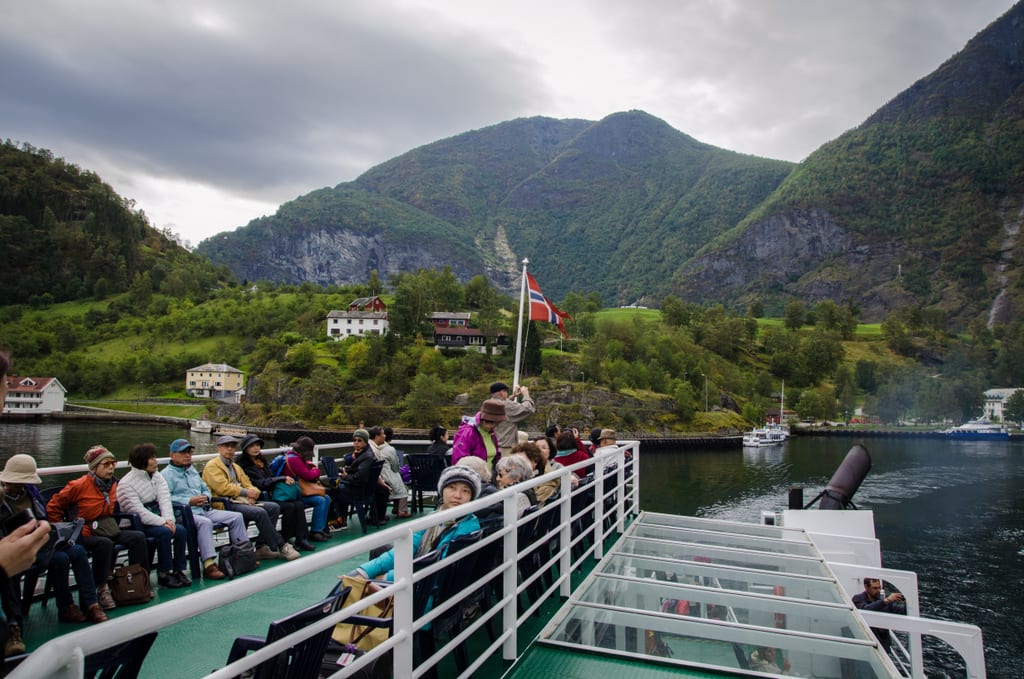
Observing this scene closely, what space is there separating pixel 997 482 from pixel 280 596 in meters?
54.8

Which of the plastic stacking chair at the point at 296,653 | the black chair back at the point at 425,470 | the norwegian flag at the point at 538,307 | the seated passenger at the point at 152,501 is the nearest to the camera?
the plastic stacking chair at the point at 296,653

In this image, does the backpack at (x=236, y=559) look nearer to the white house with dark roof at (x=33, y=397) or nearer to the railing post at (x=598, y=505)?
the railing post at (x=598, y=505)

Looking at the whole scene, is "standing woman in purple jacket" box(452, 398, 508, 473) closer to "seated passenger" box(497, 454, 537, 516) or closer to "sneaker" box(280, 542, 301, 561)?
"seated passenger" box(497, 454, 537, 516)

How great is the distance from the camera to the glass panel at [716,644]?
3977 millimetres

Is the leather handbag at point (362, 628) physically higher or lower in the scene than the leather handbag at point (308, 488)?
Result: higher

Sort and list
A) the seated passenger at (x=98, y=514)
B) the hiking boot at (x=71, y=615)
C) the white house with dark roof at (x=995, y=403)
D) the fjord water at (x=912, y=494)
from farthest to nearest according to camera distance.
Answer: the white house with dark roof at (x=995, y=403)
the fjord water at (x=912, y=494)
the seated passenger at (x=98, y=514)
the hiking boot at (x=71, y=615)

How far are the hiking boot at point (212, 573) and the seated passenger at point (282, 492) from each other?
112 centimetres

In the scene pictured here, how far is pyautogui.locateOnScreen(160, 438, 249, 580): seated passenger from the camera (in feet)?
19.1

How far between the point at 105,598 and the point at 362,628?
3025mm

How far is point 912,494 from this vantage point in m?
38.8

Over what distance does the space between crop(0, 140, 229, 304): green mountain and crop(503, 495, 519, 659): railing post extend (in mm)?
142626

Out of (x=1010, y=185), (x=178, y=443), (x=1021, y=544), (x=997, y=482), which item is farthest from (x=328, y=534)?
(x=1010, y=185)

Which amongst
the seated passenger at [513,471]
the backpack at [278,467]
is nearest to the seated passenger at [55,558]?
the backpack at [278,467]

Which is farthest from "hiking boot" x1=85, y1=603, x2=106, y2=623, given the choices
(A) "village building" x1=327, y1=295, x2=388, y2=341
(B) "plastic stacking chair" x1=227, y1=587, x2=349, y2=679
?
(A) "village building" x1=327, y1=295, x2=388, y2=341
